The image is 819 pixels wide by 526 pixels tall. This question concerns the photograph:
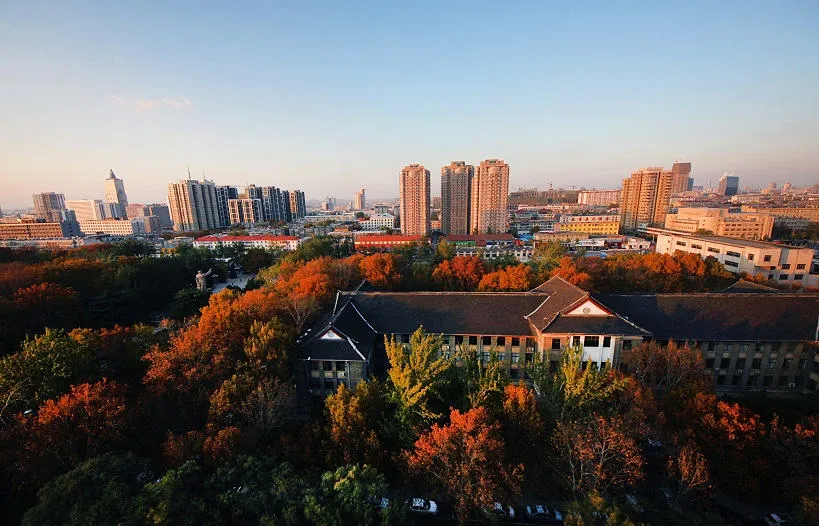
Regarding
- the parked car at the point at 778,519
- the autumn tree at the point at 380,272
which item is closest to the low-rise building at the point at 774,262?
the parked car at the point at 778,519

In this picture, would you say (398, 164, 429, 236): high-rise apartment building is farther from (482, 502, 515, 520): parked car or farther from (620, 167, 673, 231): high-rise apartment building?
(482, 502, 515, 520): parked car

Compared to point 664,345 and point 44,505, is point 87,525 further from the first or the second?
point 664,345

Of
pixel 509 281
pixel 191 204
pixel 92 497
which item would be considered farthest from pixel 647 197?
pixel 191 204

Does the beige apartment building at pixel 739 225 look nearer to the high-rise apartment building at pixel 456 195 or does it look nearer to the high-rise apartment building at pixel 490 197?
the high-rise apartment building at pixel 490 197

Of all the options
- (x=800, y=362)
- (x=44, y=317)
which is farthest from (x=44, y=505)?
(x=800, y=362)

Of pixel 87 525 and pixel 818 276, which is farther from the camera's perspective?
pixel 818 276

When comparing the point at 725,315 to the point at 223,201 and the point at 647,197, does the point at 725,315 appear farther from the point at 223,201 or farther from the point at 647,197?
the point at 223,201
